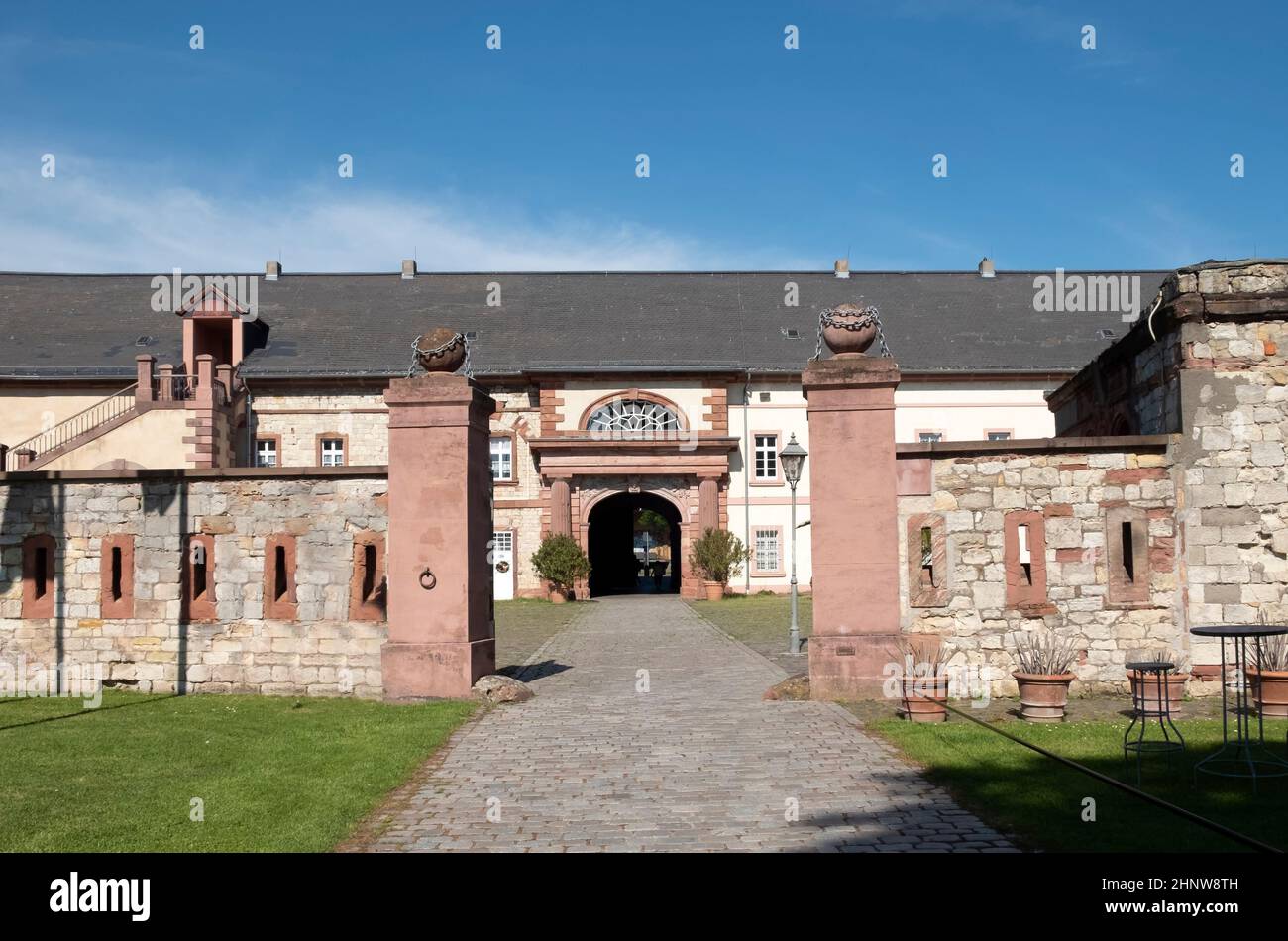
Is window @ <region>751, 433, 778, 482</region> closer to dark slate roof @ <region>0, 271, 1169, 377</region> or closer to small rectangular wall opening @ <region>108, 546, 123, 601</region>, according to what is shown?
dark slate roof @ <region>0, 271, 1169, 377</region>

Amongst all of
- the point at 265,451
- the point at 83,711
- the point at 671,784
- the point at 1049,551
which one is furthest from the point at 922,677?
the point at 265,451

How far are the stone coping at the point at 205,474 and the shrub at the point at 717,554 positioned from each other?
68.3ft

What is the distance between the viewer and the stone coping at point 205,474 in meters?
12.0

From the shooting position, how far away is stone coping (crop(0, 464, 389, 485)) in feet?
39.3

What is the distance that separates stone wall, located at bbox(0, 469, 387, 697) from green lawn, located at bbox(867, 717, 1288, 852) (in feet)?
18.9

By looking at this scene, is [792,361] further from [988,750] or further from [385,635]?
[988,750]

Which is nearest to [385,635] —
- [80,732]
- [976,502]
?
[80,732]

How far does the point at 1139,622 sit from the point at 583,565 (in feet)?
73.3

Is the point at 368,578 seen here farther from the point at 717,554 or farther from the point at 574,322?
the point at 574,322

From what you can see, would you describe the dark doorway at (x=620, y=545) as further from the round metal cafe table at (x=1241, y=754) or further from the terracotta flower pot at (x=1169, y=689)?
the round metal cafe table at (x=1241, y=754)

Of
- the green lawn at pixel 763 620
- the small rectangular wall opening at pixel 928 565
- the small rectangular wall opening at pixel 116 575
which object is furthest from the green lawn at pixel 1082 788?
the small rectangular wall opening at pixel 116 575

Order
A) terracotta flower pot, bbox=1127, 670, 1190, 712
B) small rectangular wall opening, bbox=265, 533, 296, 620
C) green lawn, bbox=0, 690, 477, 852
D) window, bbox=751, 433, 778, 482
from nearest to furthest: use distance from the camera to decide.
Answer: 1. green lawn, bbox=0, 690, 477, 852
2. terracotta flower pot, bbox=1127, 670, 1190, 712
3. small rectangular wall opening, bbox=265, 533, 296, 620
4. window, bbox=751, 433, 778, 482

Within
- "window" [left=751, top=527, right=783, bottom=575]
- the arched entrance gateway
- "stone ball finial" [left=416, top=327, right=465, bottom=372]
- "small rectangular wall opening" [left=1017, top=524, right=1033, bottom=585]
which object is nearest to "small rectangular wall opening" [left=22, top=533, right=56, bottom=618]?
"stone ball finial" [left=416, top=327, right=465, bottom=372]
